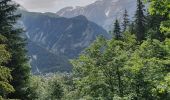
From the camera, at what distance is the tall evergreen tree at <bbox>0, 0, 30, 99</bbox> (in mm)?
31516

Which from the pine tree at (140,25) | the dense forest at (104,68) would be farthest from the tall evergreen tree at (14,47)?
the pine tree at (140,25)

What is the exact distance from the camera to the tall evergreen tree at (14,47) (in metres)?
31.5

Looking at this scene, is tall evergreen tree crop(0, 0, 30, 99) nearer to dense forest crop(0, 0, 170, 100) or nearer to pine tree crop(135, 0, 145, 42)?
dense forest crop(0, 0, 170, 100)

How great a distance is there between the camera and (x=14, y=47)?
3253 centimetres

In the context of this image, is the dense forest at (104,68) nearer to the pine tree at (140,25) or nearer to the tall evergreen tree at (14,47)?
the tall evergreen tree at (14,47)

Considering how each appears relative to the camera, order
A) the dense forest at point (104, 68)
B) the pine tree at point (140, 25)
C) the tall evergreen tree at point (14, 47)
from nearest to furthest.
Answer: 1. the dense forest at point (104, 68)
2. the tall evergreen tree at point (14, 47)
3. the pine tree at point (140, 25)

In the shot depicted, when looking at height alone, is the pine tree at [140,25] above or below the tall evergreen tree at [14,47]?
below

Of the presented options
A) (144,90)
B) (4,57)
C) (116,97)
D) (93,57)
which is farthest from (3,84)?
(93,57)

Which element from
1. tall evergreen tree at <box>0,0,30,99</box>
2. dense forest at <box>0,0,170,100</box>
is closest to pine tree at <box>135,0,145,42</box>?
dense forest at <box>0,0,170,100</box>

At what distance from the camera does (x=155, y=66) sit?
26.4 m

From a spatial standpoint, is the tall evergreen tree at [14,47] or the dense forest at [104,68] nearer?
the dense forest at [104,68]

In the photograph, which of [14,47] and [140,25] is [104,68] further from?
[140,25]

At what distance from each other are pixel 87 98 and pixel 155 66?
676cm

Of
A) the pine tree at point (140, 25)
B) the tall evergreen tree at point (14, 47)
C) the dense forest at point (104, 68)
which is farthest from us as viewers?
the pine tree at point (140, 25)
